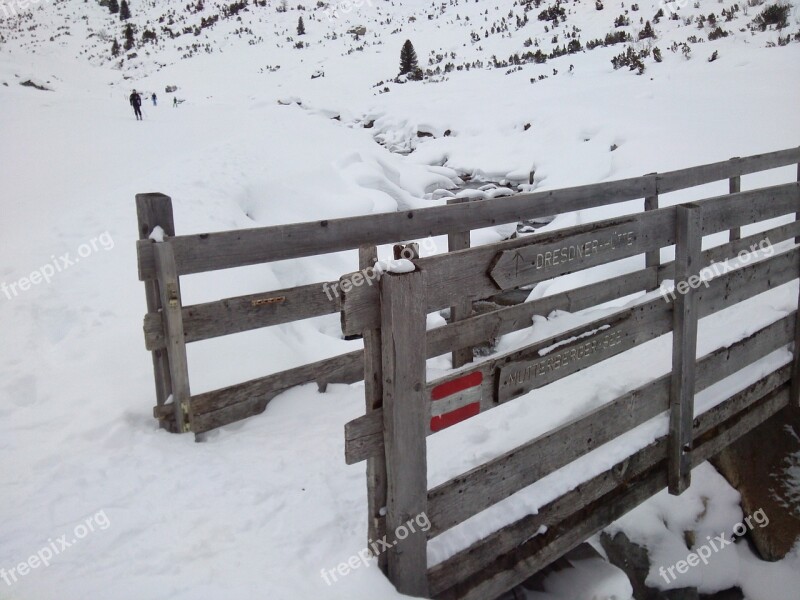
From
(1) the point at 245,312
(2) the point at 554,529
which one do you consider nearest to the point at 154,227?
(1) the point at 245,312

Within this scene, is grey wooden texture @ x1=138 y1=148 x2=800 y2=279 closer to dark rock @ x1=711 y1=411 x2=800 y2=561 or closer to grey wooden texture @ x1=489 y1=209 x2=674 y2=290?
grey wooden texture @ x1=489 y1=209 x2=674 y2=290

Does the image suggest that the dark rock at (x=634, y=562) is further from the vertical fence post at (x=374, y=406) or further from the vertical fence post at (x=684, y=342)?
the vertical fence post at (x=374, y=406)

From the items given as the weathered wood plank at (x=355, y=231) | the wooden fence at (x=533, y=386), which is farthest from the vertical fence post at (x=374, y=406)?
the weathered wood plank at (x=355, y=231)

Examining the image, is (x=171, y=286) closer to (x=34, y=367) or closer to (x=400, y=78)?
(x=34, y=367)

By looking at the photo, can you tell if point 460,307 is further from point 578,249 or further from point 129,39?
point 129,39

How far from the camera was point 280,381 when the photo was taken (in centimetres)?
489

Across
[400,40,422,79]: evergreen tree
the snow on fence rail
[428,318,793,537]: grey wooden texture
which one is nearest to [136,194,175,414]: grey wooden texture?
the snow on fence rail

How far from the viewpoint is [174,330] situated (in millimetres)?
4258

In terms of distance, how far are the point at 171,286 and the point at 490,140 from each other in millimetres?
13755

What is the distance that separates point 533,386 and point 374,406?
34.8 inches

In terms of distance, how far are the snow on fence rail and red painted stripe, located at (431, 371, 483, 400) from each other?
0.41 metres

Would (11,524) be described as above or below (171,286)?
below

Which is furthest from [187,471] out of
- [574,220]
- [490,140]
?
[490,140]

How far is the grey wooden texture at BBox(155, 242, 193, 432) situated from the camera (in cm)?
412
